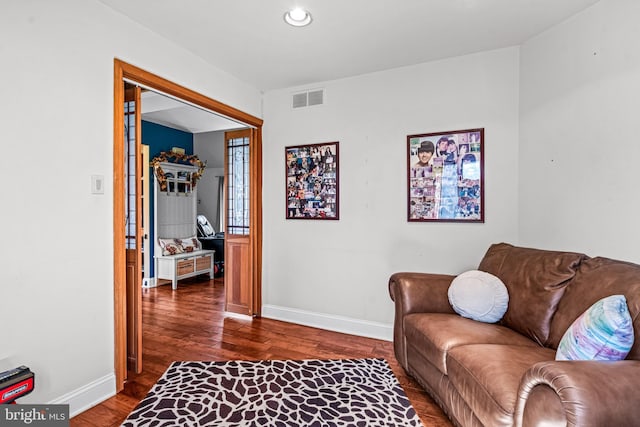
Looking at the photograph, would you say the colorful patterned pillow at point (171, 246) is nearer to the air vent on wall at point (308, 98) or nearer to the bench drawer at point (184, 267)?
the bench drawer at point (184, 267)

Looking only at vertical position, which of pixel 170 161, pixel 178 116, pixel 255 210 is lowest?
pixel 255 210

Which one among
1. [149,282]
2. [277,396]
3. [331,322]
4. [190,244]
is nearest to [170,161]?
[190,244]

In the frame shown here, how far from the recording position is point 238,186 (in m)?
3.96

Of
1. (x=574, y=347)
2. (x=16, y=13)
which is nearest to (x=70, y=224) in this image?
(x=16, y=13)

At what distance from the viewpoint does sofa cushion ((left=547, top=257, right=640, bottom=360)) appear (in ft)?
4.49

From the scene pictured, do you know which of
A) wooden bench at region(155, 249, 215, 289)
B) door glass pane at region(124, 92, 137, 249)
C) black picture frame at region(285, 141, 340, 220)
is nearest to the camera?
door glass pane at region(124, 92, 137, 249)

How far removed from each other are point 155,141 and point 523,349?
5.70 meters

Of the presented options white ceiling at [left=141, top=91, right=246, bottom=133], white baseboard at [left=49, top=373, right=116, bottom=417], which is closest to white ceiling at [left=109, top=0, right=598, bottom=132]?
white ceiling at [left=141, top=91, right=246, bottom=133]

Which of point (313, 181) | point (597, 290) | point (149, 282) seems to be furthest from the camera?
point (149, 282)

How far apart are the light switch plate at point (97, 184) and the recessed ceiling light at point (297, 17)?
1.67 metres

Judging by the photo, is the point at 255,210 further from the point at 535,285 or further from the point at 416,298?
the point at 535,285

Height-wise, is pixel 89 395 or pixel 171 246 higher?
pixel 171 246

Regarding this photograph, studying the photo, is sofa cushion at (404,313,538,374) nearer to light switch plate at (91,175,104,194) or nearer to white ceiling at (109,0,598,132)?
white ceiling at (109,0,598,132)

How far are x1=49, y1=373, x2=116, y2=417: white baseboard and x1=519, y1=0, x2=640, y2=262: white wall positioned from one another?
327cm
